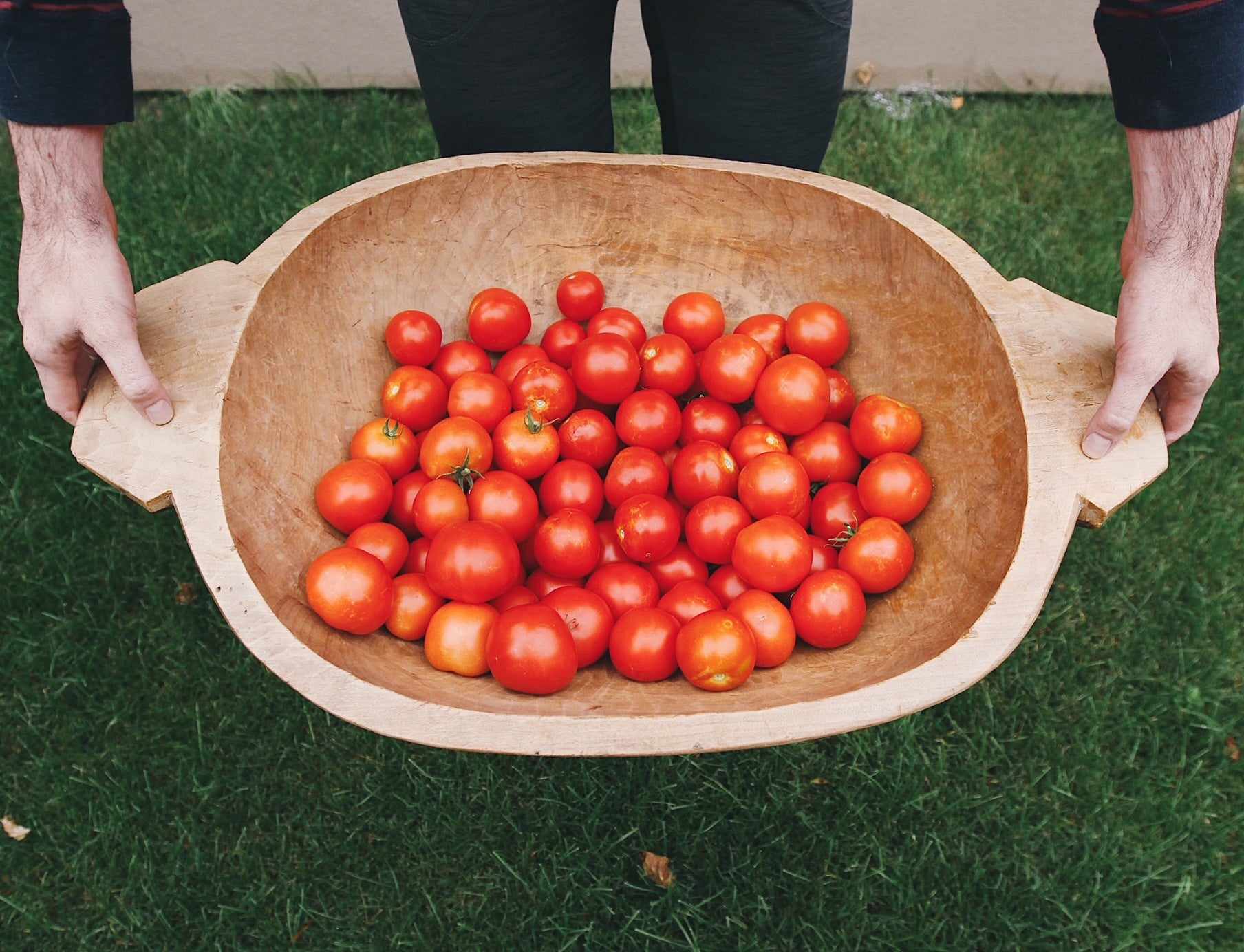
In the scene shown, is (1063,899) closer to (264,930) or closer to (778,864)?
(778,864)

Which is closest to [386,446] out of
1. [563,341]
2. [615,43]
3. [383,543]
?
[383,543]

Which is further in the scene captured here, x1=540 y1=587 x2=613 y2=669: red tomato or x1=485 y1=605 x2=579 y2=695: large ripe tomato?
x1=540 y1=587 x2=613 y2=669: red tomato

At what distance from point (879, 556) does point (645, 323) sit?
38.0 inches

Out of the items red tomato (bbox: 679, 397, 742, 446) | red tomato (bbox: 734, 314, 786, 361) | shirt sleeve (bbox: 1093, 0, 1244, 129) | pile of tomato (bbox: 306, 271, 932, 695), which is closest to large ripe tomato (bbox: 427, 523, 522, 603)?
pile of tomato (bbox: 306, 271, 932, 695)

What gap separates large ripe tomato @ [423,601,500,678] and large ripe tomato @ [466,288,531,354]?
795 millimetres

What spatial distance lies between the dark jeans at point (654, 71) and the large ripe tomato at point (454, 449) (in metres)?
0.85

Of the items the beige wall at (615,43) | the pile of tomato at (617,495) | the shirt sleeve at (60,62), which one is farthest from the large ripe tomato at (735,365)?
the beige wall at (615,43)

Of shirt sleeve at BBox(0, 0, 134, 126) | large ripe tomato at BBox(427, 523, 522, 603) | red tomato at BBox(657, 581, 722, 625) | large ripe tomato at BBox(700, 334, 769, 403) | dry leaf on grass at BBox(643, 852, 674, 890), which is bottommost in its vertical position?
dry leaf on grass at BBox(643, 852, 674, 890)

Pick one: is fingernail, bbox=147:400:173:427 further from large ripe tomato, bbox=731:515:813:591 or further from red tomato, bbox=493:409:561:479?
large ripe tomato, bbox=731:515:813:591

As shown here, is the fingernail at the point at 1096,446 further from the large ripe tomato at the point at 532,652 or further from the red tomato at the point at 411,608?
the red tomato at the point at 411,608

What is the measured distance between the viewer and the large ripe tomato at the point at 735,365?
227cm

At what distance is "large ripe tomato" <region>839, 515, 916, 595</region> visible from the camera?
1974 millimetres

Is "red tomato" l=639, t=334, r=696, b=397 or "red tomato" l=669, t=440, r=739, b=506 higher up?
"red tomato" l=639, t=334, r=696, b=397

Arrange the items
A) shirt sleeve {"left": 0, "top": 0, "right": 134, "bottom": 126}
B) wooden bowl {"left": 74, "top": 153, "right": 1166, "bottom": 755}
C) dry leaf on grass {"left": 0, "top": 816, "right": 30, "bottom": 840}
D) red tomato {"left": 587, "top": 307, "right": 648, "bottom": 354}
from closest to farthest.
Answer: wooden bowl {"left": 74, "top": 153, "right": 1166, "bottom": 755}
shirt sleeve {"left": 0, "top": 0, "right": 134, "bottom": 126}
red tomato {"left": 587, "top": 307, "right": 648, "bottom": 354}
dry leaf on grass {"left": 0, "top": 816, "right": 30, "bottom": 840}
